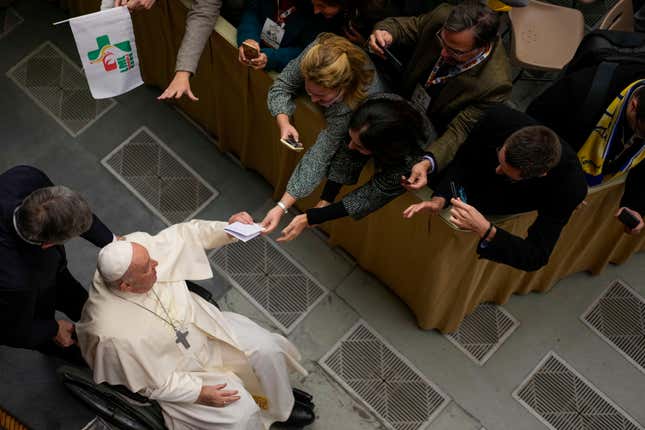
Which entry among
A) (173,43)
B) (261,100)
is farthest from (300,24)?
(173,43)

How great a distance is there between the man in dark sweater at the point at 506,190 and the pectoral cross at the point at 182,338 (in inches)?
48.9

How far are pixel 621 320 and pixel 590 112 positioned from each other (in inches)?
80.4

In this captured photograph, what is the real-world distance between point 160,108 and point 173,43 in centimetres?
89

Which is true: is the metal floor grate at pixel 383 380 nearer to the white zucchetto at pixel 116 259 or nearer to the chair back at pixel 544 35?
the white zucchetto at pixel 116 259

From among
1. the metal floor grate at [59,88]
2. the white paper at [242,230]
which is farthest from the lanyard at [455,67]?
the metal floor grate at [59,88]

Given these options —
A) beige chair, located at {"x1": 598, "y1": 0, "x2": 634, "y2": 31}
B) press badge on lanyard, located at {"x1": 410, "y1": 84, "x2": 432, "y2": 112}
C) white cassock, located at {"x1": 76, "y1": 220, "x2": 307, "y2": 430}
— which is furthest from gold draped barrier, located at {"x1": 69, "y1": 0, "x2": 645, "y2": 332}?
beige chair, located at {"x1": 598, "y1": 0, "x2": 634, "y2": 31}

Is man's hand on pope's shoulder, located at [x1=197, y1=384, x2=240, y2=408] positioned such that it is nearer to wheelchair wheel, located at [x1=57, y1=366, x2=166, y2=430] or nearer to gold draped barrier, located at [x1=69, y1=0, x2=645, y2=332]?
wheelchair wheel, located at [x1=57, y1=366, x2=166, y2=430]

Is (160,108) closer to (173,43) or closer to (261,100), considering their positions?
(173,43)

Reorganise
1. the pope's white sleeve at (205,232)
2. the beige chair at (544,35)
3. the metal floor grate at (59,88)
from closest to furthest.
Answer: the pope's white sleeve at (205,232) < the beige chair at (544,35) < the metal floor grate at (59,88)

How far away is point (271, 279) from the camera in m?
5.36

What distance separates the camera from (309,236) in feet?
18.1

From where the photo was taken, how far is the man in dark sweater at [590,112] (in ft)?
12.7

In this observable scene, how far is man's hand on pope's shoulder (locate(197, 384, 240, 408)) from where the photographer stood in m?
3.96

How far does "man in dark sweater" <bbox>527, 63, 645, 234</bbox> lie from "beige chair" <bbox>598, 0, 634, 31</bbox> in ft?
3.18
